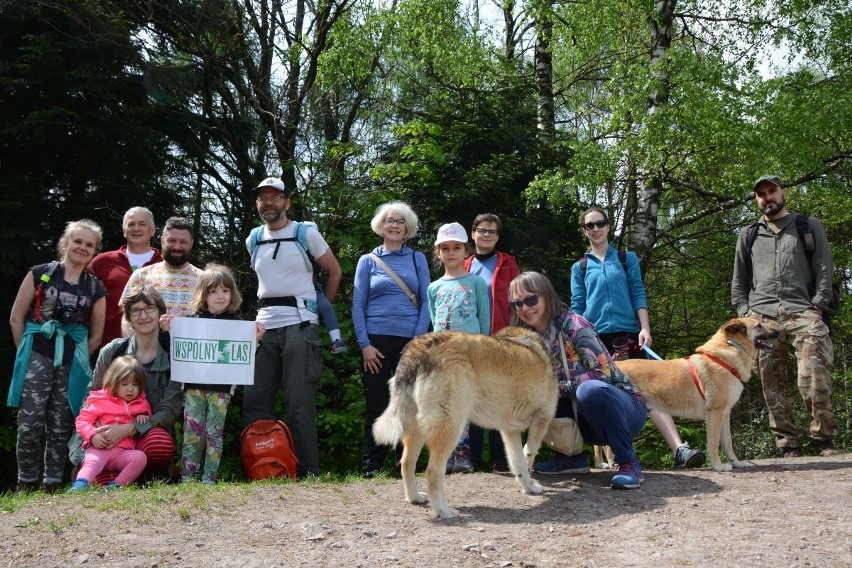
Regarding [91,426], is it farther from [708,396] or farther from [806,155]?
[806,155]

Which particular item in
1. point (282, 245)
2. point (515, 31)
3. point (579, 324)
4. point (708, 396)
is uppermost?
point (515, 31)

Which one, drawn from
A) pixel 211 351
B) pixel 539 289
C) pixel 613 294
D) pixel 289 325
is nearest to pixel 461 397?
pixel 539 289

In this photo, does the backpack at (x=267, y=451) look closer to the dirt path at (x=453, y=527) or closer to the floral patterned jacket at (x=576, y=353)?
the dirt path at (x=453, y=527)

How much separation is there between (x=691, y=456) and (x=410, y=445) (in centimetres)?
275

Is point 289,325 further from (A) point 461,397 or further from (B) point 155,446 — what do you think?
(A) point 461,397

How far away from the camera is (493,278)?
712 centimetres

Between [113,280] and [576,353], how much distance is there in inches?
165

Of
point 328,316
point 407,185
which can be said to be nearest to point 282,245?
point 328,316

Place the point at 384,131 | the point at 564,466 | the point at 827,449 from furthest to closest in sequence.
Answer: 1. the point at 384,131
2. the point at 827,449
3. the point at 564,466

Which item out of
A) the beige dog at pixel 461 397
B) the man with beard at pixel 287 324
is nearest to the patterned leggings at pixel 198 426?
the man with beard at pixel 287 324

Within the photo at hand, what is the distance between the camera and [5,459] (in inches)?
468

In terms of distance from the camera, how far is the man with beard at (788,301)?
7.29 metres

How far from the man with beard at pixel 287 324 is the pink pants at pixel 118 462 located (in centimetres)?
97

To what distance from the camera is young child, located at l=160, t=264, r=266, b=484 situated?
6.36 metres
